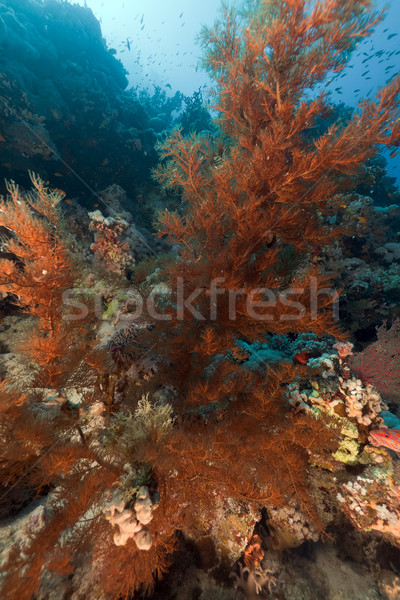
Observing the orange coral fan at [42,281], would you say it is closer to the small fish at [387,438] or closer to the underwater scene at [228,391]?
the underwater scene at [228,391]

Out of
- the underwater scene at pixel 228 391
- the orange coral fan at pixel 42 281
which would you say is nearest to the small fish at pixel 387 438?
the underwater scene at pixel 228 391

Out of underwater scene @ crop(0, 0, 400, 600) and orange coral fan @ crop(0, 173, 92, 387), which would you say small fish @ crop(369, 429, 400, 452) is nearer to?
underwater scene @ crop(0, 0, 400, 600)

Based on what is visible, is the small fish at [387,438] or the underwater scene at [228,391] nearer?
the underwater scene at [228,391]

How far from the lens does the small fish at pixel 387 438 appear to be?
11.2ft

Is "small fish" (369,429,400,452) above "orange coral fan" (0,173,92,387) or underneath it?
underneath

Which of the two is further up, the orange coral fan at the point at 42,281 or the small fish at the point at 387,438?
the orange coral fan at the point at 42,281

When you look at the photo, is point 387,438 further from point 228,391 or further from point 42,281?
point 42,281

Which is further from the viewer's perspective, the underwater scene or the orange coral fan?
the orange coral fan

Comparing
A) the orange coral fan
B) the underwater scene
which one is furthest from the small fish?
the orange coral fan

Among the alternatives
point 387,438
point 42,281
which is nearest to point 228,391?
point 387,438

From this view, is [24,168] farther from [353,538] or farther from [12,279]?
[353,538]

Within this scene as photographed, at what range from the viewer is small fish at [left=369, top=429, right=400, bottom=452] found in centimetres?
341

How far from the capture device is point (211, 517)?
3.43 metres

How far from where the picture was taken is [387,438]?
3486 mm
